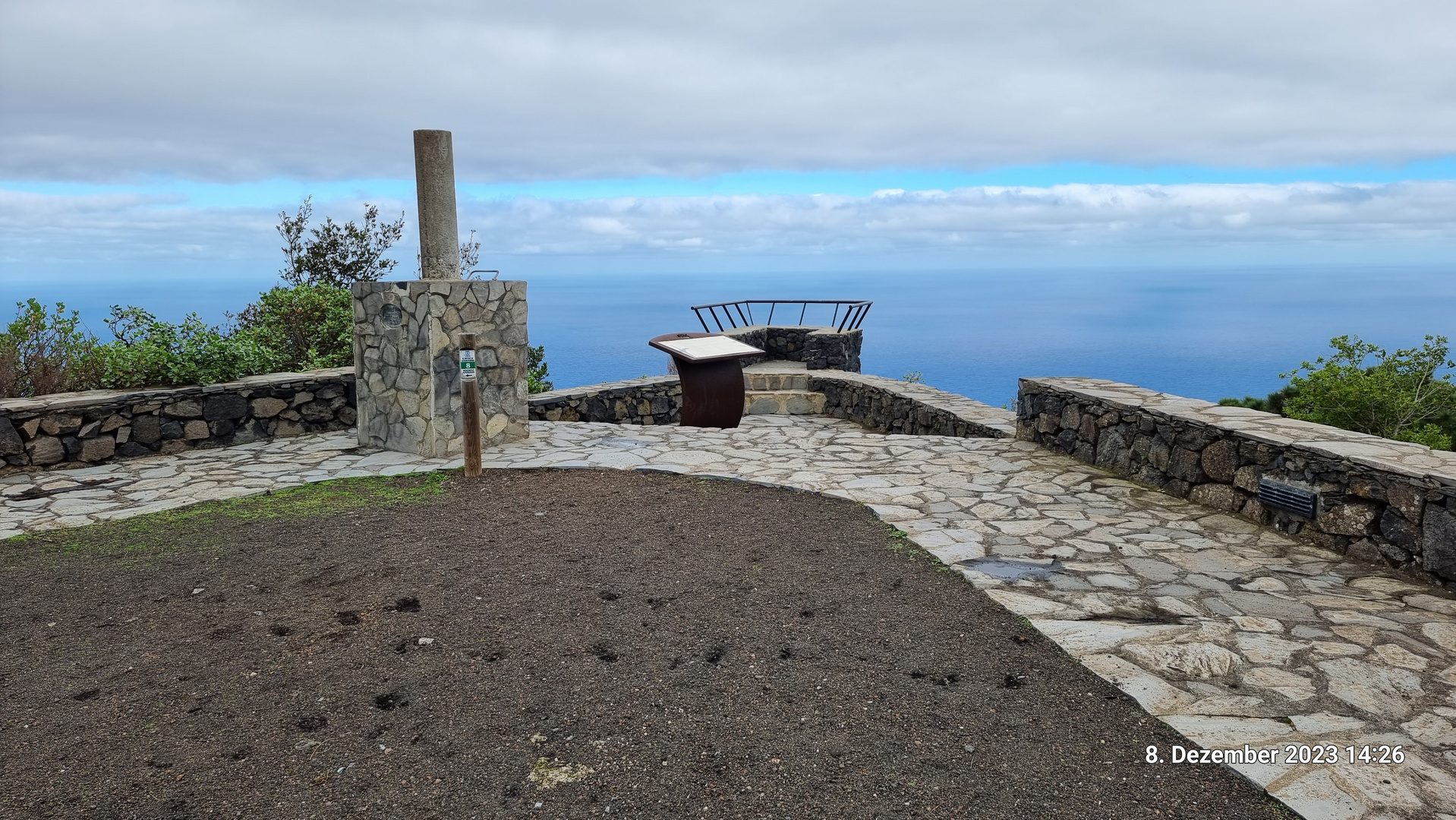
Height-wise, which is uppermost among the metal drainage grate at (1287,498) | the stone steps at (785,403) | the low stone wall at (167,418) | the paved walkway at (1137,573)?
the low stone wall at (167,418)

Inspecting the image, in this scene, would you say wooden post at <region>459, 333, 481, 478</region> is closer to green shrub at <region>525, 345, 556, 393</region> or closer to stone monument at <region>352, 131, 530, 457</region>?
stone monument at <region>352, 131, 530, 457</region>

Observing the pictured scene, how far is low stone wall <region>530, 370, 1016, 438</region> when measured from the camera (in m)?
10.4

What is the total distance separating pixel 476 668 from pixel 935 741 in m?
1.83

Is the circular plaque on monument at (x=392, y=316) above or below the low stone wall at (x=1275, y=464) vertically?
above

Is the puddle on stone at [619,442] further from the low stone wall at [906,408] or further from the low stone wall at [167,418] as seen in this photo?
the low stone wall at [906,408]

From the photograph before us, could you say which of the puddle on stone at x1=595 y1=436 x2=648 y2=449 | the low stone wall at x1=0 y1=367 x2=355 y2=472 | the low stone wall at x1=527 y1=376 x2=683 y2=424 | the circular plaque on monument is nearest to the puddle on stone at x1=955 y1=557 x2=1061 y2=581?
the puddle on stone at x1=595 y1=436 x2=648 y2=449

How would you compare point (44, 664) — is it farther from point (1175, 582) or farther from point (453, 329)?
point (1175, 582)

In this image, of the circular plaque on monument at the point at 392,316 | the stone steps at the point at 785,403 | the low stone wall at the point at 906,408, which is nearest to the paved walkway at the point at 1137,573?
the circular plaque on monument at the point at 392,316

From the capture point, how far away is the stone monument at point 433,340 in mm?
7816

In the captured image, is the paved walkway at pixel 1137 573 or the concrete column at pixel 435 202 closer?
the paved walkway at pixel 1137 573

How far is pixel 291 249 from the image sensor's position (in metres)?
15.8

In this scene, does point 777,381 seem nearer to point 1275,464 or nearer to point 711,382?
point 711,382

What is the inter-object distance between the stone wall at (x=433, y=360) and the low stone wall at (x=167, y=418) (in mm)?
1003

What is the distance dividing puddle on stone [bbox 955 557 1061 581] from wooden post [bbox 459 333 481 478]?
393cm
